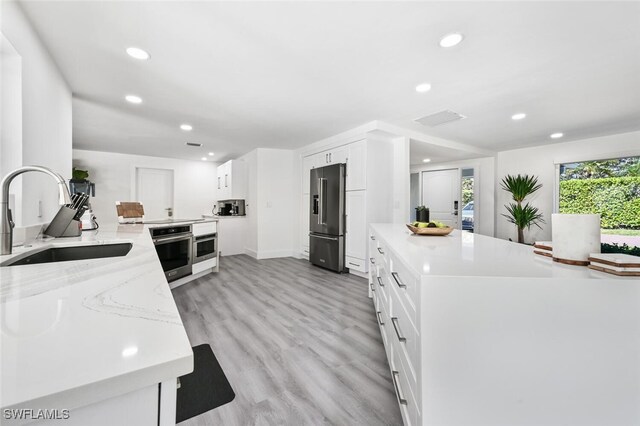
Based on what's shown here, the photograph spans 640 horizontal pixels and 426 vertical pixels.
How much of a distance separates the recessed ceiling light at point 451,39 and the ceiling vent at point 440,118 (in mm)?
1553

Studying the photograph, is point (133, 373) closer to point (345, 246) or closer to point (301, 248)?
point (345, 246)

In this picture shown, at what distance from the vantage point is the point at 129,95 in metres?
2.92

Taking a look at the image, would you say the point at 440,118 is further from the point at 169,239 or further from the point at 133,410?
the point at 133,410

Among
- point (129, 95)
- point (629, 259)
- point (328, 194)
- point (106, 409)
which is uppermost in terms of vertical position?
point (129, 95)

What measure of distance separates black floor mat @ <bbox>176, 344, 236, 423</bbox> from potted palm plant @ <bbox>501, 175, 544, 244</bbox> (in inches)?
228

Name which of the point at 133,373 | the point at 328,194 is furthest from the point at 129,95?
the point at 133,373

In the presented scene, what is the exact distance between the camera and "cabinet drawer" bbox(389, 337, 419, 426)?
3.51 feet

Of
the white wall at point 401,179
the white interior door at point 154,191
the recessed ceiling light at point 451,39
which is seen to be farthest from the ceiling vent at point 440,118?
the white interior door at point 154,191

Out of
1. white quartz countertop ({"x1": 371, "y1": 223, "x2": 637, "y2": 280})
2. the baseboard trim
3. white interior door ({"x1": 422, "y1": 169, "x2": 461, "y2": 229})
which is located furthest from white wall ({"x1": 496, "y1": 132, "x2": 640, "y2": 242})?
white quartz countertop ({"x1": 371, "y1": 223, "x2": 637, "y2": 280})

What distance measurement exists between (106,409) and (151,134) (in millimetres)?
5095

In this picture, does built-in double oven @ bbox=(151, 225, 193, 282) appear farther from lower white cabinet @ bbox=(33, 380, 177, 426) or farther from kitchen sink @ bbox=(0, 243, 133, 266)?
lower white cabinet @ bbox=(33, 380, 177, 426)

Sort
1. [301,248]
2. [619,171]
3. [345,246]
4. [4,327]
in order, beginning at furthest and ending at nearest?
[301,248], [619,171], [345,246], [4,327]

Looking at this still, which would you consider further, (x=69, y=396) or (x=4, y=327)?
(x=4, y=327)

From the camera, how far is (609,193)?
4.77 metres
